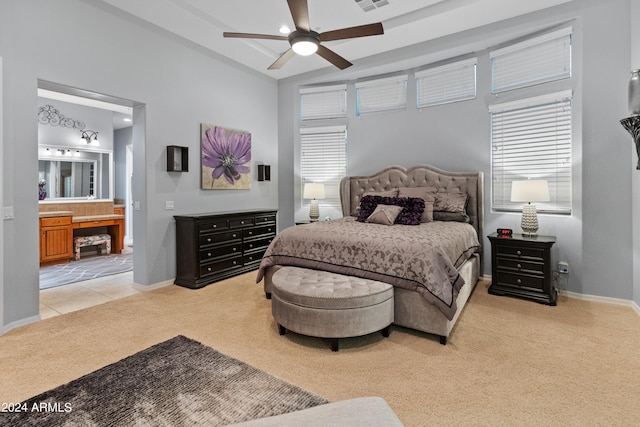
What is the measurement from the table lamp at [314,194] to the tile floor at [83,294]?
2.86 metres

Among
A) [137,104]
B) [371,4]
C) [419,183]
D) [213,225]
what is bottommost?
[213,225]

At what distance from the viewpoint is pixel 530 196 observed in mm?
3674

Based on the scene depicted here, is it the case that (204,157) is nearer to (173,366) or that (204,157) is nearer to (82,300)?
(82,300)

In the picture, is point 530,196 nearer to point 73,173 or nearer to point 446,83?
point 446,83

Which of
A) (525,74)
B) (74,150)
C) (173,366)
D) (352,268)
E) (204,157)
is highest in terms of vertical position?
(525,74)

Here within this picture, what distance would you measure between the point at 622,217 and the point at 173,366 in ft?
15.1

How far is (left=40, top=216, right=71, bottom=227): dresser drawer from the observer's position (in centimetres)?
540

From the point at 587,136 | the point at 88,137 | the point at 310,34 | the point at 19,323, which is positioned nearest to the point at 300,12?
the point at 310,34

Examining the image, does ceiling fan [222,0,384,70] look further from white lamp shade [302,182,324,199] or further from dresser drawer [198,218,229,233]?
white lamp shade [302,182,324,199]

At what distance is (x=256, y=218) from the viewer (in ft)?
16.6

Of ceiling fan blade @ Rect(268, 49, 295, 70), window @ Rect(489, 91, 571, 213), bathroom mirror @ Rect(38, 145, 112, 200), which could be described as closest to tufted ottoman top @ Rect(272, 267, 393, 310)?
ceiling fan blade @ Rect(268, 49, 295, 70)

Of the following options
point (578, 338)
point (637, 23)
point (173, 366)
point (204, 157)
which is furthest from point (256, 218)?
point (637, 23)

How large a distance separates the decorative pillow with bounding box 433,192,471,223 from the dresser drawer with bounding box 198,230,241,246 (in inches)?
114

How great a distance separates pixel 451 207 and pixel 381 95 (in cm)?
229
